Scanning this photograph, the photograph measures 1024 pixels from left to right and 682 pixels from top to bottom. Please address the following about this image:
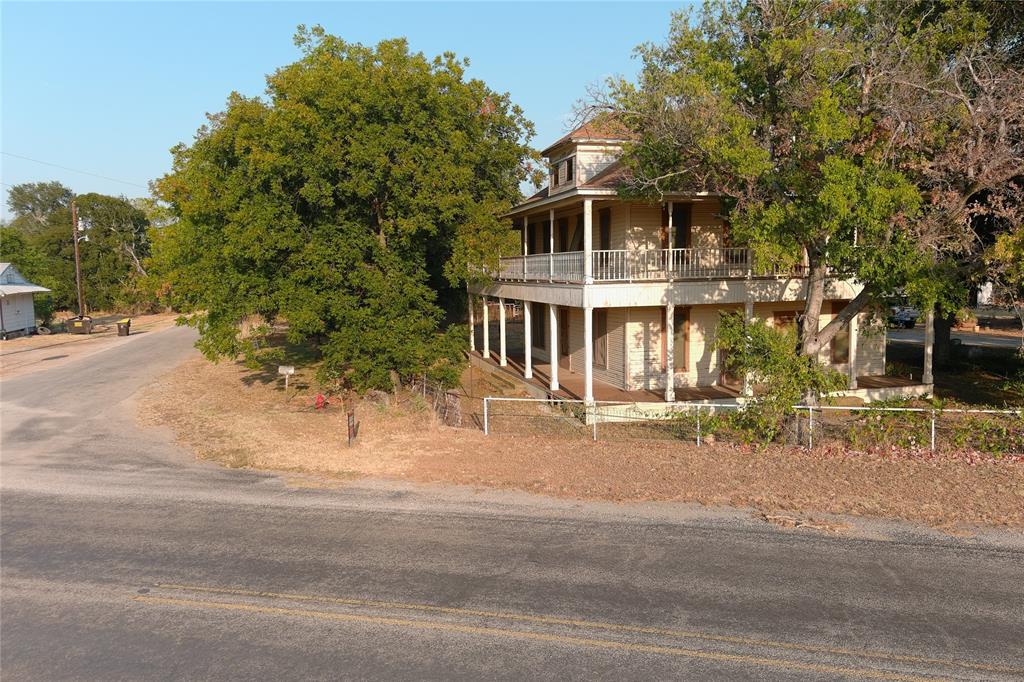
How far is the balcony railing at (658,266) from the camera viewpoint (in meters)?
17.6

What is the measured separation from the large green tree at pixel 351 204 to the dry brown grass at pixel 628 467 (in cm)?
271

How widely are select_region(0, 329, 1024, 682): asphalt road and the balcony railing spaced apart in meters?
8.37

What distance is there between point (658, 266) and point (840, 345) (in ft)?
22.5

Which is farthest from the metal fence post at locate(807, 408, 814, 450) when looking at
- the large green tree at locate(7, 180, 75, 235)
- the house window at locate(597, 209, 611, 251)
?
the large green tree at locate(7, 180, 75, 235)

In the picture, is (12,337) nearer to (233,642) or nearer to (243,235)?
(243,235)

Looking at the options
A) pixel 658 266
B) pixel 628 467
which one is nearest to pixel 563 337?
pixel 658 266

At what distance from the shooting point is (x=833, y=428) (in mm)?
13977

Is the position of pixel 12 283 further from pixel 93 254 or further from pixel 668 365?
pixel 668 365

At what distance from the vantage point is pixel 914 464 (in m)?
11.7

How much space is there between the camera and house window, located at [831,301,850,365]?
828 inches

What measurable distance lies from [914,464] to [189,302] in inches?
836

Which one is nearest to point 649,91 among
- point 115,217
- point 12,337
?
point 12,337

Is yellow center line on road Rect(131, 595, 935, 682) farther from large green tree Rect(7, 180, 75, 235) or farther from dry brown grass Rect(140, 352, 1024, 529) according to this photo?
large green tree Rect(7, 180, 75, 235)

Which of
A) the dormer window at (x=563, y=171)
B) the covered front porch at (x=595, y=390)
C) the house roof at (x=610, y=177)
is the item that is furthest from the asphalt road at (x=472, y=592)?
the dormer window at (x=563, y=171)
